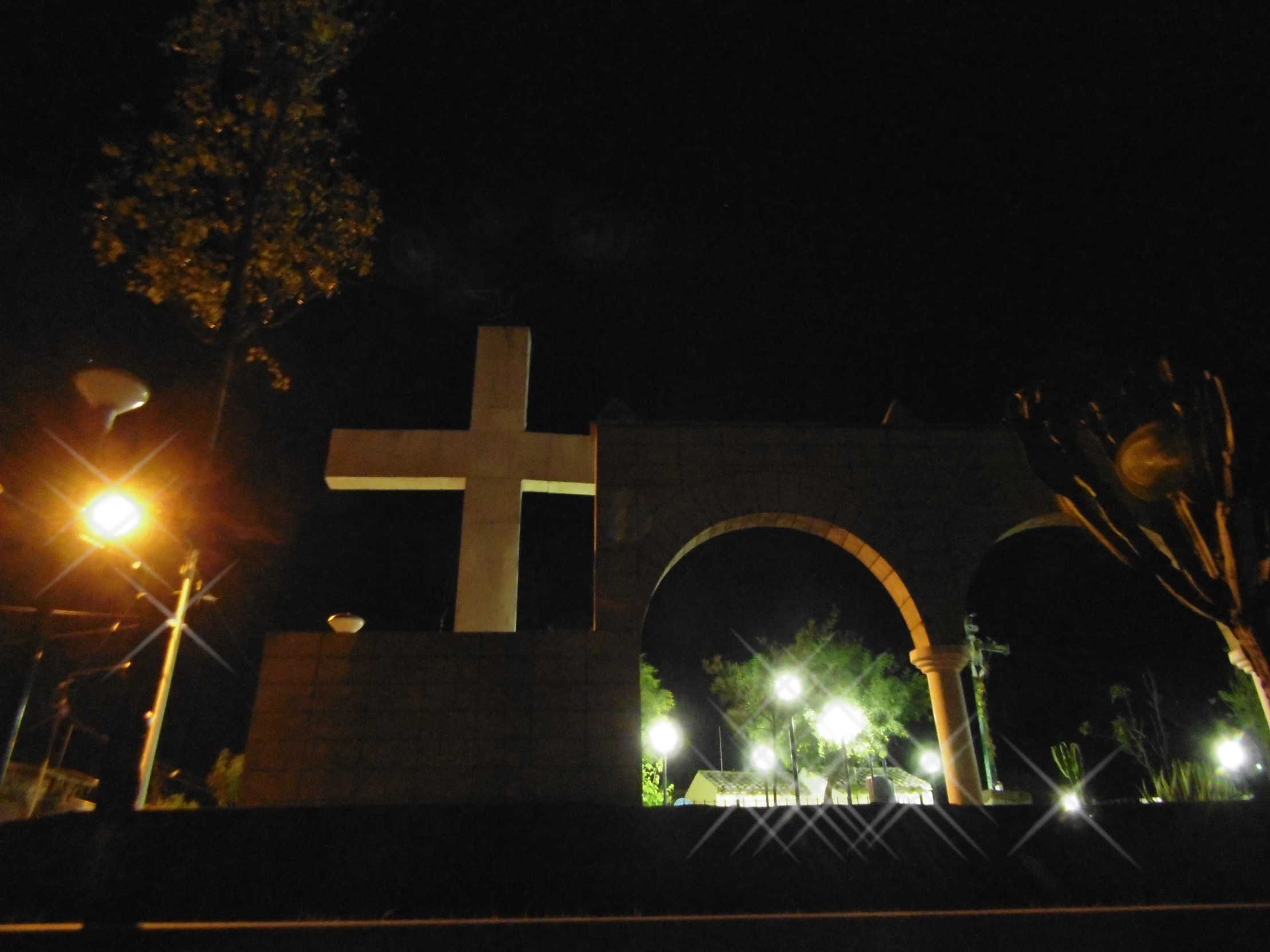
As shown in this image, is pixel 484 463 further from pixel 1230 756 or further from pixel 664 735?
pixel 1230 756

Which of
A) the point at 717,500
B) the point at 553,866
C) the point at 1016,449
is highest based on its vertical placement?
the point at 1016,449

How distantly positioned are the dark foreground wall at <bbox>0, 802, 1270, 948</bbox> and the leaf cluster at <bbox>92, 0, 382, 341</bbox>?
17.8 feet

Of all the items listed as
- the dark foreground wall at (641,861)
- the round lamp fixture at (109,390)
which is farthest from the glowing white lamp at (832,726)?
the round lamp fixture at (109,390)

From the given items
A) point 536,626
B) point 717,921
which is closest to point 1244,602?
point 717,921

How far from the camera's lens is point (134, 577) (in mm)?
5719

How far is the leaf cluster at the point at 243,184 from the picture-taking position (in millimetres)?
9328

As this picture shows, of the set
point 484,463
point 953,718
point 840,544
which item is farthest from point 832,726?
point 484,463

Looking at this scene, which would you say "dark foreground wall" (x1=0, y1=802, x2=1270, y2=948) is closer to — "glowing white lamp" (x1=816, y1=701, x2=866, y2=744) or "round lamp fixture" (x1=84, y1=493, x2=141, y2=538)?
"round lamp fixture" (x1=84, y1=493, x2=141, y2=538)

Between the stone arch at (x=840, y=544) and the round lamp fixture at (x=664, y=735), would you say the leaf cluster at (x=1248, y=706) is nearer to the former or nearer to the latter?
the stone arch at (x=840, y=544)

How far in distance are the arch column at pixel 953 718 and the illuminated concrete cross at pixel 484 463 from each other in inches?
200

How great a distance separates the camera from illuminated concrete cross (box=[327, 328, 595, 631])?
35.6 feet

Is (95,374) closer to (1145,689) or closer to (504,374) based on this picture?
(504,374)

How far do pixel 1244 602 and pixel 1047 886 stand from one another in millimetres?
2915

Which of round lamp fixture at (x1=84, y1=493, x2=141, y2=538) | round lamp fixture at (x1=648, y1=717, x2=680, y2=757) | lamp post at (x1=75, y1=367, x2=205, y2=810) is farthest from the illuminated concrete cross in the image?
round lamp fixture at (x1=648, y1=717, x2=680, y2=757)
